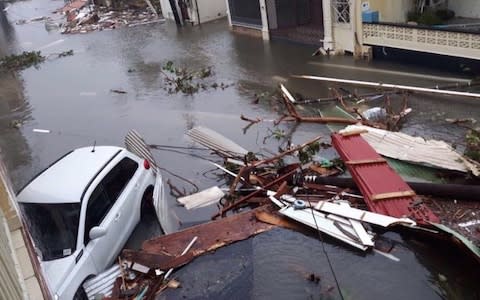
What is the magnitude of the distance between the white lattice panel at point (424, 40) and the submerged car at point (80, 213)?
37.1 ft

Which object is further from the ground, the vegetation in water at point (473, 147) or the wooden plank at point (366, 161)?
the wooden plank at point (366, 161)

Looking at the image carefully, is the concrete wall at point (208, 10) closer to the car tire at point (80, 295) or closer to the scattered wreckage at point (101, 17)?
the scattered wreckage at point (101, 17)

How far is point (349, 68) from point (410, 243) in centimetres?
1104

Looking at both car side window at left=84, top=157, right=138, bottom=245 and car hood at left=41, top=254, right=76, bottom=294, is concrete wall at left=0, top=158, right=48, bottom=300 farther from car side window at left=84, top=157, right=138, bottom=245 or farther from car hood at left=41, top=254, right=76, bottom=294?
car side window at left=84, top=157, right=138, bottom=245

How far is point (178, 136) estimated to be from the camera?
44.8 feet

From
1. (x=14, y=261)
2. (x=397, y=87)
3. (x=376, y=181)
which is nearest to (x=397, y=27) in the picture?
(x=397, y=87)

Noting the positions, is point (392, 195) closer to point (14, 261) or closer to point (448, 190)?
point (448, 190)

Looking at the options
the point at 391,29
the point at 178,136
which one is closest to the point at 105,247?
the point at 178,136

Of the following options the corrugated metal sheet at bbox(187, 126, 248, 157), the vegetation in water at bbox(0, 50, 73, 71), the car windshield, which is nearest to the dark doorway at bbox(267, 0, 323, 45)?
the corrugated metal sheet at bbox(187, 126, 248, 157)

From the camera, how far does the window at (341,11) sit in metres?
18.0

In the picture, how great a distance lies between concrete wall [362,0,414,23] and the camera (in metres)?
17.4

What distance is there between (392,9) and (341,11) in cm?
193

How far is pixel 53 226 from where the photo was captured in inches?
267

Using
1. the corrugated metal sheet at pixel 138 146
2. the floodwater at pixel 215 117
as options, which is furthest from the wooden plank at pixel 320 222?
the corrugated metal sheet at pixel 138 146
